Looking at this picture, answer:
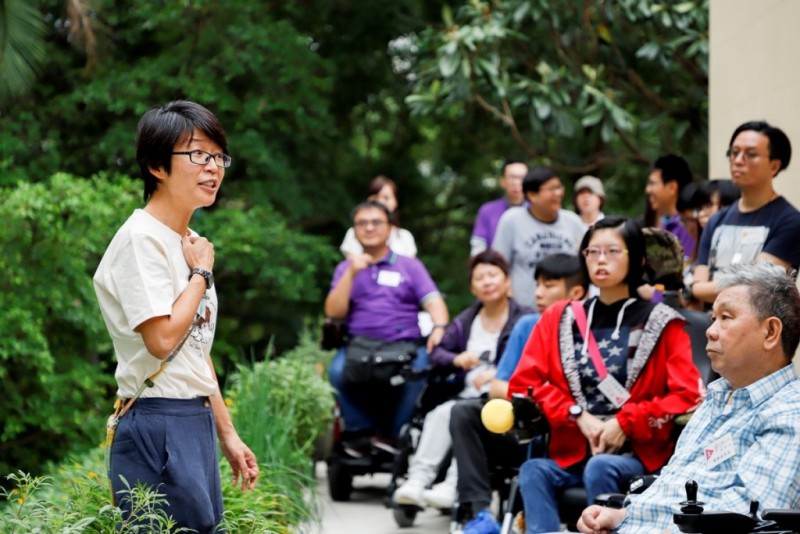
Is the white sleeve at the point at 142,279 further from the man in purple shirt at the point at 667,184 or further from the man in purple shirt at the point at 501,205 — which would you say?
the man in purple shirt at the point at 501,205

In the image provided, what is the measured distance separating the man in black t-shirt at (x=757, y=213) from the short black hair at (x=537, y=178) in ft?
6.99

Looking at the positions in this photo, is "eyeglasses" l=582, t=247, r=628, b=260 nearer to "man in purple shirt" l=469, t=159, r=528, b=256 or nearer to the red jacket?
the red jacket

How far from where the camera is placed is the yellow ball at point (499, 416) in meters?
4.82

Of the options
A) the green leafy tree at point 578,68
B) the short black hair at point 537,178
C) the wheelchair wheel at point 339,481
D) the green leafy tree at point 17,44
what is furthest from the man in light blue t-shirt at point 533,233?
the green leafy tree at point 17,44

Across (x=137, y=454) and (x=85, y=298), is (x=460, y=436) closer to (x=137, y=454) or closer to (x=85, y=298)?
(x=137, y=454)

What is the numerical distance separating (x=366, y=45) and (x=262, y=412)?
9176 mm

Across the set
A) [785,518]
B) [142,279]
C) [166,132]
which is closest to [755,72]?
[785,518]

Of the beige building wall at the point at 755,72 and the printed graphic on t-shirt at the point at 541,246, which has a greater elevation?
the beige building wall at the point at 755,72

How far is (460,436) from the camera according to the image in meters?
5.76

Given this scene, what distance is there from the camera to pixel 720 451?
3.34 metres

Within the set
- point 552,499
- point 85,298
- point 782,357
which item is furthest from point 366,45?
point 782,357

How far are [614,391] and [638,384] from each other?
10cm

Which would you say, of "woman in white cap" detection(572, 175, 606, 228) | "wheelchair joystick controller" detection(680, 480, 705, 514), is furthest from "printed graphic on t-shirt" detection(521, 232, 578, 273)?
"wheelchair joystick controller" detection(680, 480, 705, 514)

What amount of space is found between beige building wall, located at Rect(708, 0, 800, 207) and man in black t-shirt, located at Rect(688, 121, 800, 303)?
51 centimetres
